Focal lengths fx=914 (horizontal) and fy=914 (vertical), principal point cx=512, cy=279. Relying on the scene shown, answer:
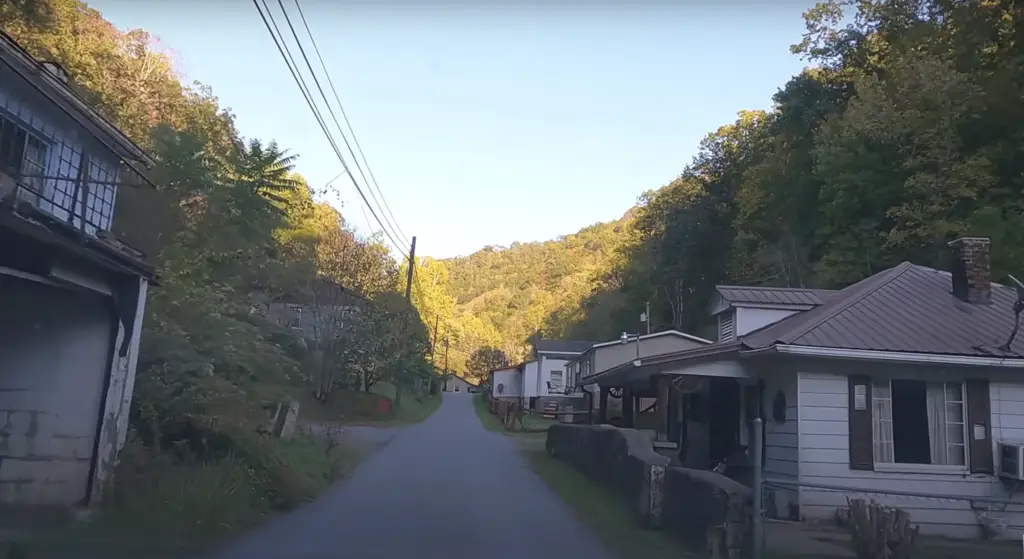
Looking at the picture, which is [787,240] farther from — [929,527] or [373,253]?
[929,527]

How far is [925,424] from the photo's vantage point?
48.2 ft

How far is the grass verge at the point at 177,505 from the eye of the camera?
31.7ft

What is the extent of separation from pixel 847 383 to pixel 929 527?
2.44 meters

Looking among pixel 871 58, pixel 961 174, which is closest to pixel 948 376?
pixel 961 174

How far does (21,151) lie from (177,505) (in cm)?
623

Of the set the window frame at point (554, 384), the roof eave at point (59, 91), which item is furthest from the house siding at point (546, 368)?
the roof eave at point (59, 91)

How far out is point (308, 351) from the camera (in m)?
36.8

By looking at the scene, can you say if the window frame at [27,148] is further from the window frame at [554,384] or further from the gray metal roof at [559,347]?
the gray metal roof at [559,347]

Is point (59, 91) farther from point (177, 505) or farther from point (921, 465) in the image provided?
point (921, 465)

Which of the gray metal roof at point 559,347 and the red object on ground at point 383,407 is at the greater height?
the gray metal roof at point 559,347

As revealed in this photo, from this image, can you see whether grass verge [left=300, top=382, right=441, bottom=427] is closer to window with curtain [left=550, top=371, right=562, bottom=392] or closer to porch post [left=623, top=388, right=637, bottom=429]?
window with curtain [left=550, top=371, right=562, bottom=392]

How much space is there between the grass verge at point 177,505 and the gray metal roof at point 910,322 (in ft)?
26.7

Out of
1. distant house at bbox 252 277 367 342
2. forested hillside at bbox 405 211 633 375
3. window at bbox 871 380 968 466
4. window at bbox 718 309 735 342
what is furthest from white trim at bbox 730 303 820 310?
forested hillside at bbox 405 211 633 375

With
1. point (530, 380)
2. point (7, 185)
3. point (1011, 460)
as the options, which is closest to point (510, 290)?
point (530, 380)
